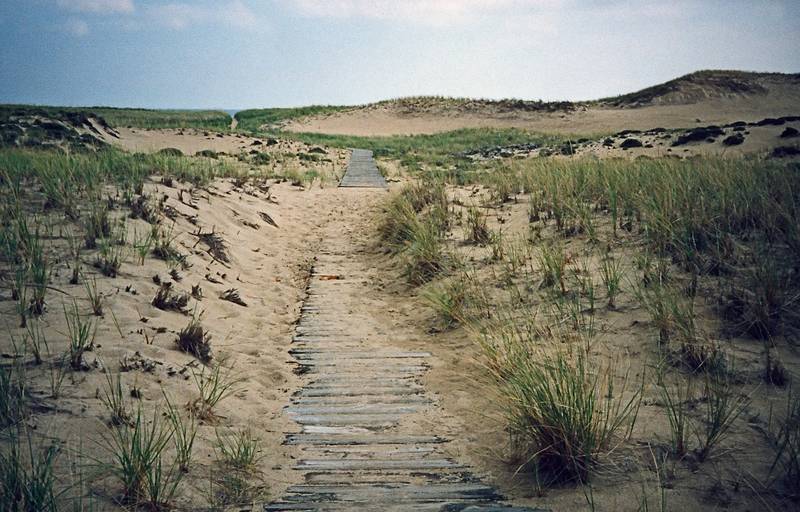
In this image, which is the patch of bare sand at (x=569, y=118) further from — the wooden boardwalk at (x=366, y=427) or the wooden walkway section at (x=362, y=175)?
the wooden boardwalk at (x=366, y=427)

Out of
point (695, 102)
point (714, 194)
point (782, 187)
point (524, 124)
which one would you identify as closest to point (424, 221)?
point (714, 194)

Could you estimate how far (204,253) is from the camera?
654 cm

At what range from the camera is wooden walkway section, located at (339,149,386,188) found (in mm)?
14234

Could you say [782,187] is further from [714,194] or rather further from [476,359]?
[476,359]

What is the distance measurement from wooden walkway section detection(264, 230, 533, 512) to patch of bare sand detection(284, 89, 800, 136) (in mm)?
29072

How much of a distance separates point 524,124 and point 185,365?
40167 mm

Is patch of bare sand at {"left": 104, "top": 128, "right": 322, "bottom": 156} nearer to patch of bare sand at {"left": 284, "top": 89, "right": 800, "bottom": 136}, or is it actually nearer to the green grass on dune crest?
the green grass on dune crest

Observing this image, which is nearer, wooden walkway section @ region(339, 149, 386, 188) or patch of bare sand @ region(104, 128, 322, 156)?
wooden walkway section @ region(339, 149, 386, 188)

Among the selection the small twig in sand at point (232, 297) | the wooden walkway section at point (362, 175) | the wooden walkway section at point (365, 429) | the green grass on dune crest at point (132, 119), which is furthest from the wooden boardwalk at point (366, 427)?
the green grass on dune crest at point (132, 119)

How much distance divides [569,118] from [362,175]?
29.0 m

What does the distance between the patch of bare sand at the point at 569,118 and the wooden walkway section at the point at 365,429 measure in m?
29.1

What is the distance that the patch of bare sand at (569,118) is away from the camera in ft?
112

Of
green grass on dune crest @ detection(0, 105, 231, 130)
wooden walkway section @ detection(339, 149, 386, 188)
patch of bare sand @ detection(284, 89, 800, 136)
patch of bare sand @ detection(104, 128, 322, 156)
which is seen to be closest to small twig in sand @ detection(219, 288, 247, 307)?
wooden walkway section @ detection(339, 149, 386, 188)

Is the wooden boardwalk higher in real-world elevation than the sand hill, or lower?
lower
